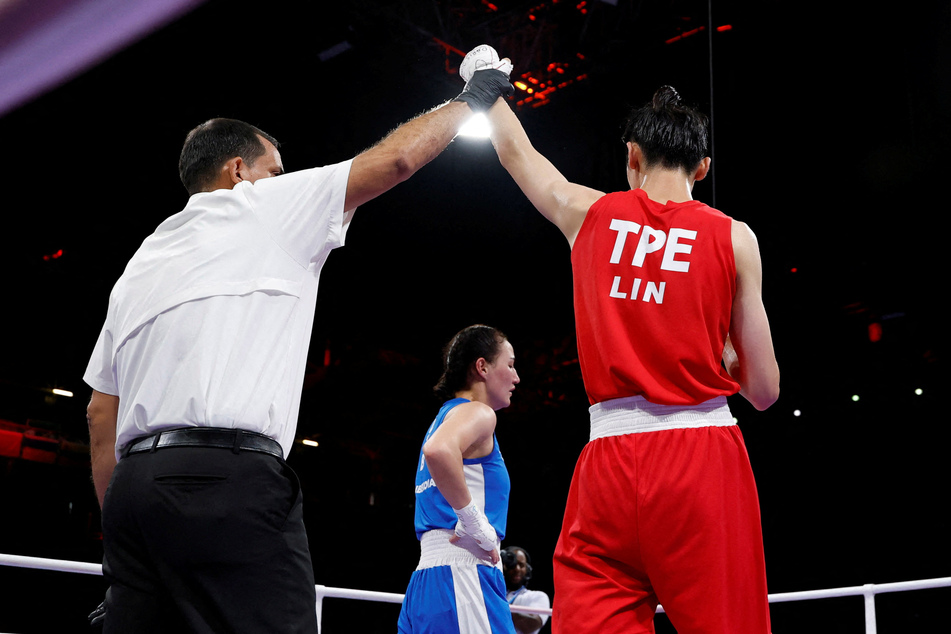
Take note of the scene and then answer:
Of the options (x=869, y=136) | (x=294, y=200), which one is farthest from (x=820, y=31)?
(x=294, y=200)

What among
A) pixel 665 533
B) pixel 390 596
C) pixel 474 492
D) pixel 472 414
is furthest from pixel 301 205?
pixel 390 596

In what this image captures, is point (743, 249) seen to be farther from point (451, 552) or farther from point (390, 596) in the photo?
point (390, 596)

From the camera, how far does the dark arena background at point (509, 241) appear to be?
6336mm

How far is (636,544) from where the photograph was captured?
143 centimetres

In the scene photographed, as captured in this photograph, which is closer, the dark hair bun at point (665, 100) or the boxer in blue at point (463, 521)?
the dark hair bun at point (665, 100)

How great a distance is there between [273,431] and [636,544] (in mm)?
650

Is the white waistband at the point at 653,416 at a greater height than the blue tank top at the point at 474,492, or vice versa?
the white waistband at the point at 653,416

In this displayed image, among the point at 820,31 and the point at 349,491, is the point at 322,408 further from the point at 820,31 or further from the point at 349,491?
the point at 820,31

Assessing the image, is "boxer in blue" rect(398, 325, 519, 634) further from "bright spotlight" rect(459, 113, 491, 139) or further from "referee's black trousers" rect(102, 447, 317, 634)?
"referee's black trousers" rect(102, 447, 317, 634)

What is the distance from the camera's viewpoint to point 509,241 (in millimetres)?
9547

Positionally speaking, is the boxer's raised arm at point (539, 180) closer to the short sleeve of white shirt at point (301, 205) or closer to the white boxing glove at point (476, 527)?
the short sleeve of white shirt at point (301, 205)

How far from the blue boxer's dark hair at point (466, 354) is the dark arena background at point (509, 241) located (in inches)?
97.2

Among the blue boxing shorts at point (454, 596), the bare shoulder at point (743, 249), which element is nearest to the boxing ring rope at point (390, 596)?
the blue boxing shorts at point (454, 596)

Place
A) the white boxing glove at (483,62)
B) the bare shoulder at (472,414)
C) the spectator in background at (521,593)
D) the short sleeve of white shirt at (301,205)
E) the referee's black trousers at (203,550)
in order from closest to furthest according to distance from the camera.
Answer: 1. the referee's black trousers at (203,550)
2. the short sleeve of white shirt at (301,205)
3. the white boxing glove at (483,62)
4. the bare shoulder at (472,414)
5. the spectator in background at (521,593)
